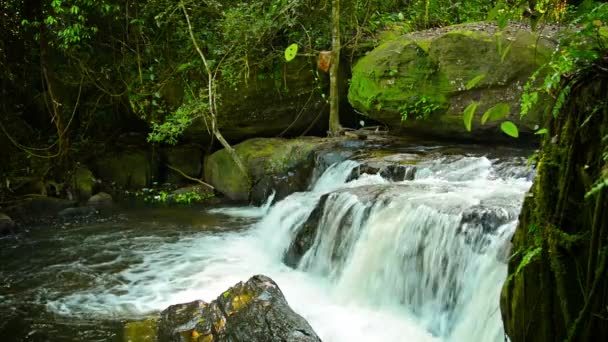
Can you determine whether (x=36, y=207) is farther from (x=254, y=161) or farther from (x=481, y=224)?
(x=481, y=224)

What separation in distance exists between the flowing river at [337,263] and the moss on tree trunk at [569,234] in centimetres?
165

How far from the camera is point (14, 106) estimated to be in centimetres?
1049

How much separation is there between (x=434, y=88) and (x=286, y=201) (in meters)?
2.88

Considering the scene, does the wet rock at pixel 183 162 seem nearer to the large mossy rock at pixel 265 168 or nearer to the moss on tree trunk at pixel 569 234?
the large mossy rock at pixel 265 168

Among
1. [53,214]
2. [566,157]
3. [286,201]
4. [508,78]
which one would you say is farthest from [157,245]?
[566,157]

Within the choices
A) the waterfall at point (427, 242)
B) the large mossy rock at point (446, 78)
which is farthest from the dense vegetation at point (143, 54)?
the waterfall at point (427, 242)

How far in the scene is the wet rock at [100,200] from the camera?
10.1 m

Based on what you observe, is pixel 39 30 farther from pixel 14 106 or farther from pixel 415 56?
pixel 415 56

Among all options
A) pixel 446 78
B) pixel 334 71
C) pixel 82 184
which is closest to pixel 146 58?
pixel 82 184

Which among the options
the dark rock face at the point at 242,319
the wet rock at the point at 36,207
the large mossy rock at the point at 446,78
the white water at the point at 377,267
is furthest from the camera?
the wet rock at the point at 36,207

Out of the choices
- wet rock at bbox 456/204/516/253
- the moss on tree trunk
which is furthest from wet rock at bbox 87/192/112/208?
the moss on tree trunk

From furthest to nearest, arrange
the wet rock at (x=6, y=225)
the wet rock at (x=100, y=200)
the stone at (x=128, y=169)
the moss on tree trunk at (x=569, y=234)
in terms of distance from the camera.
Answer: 1. the stone at (x=128, y=169)
2. the wet rock at (x=100, y=200)
3. the wet rock at (x=6, y=225)
4. the moss on tree trunk at (x=569, y=234)

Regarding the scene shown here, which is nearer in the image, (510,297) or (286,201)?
(510,297)

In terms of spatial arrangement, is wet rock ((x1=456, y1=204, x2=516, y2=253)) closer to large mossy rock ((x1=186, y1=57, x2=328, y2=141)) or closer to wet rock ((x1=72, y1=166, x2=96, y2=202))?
large mossy rock ((x1=186, y1=57, x2=328, y2=141))
